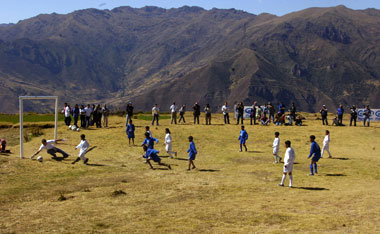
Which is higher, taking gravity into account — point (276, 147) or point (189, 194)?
point (276, 147)

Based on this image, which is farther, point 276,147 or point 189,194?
point 276,147

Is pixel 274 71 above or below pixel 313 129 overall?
above

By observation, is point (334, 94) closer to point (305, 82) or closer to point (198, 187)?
point (305, 82)

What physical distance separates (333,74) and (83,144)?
190903 millimetres

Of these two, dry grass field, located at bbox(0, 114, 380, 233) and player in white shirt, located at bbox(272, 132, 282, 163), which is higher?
player in white shirt, located at bbox(272, 132, 282, 163)

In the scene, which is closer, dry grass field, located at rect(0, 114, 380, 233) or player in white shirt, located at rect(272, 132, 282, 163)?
dry grass field, located at rect(0, 114, 380, 233)

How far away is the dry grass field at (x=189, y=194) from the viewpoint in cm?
1230

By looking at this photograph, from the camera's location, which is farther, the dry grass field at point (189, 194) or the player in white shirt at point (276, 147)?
the player in white shirt at point (276, 147)

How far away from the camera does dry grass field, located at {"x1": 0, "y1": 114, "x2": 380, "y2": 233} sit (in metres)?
12.3

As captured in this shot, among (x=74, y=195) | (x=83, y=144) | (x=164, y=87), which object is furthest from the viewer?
(x=164, y=87)

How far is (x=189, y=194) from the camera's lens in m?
16.2

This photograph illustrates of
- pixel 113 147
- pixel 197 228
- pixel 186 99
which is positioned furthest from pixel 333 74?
pixel 197 228

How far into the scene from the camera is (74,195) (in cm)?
1595

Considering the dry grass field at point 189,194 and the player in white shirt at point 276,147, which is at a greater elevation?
the player in white shirt at point 276,147
